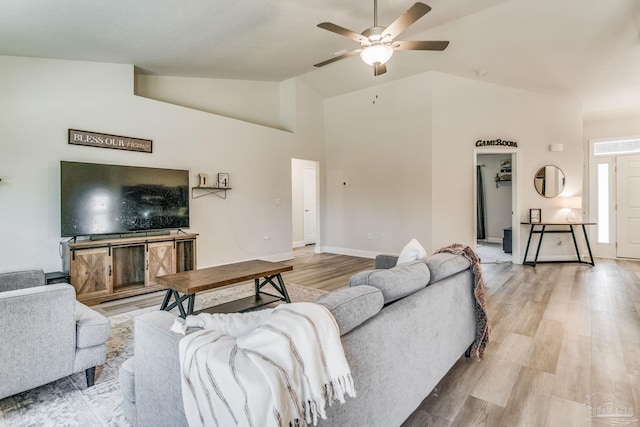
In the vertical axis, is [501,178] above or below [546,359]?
above

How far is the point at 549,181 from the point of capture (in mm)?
6047

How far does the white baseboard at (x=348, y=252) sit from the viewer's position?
6.82m

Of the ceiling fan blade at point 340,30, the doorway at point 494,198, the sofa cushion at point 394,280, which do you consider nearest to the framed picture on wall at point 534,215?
the doorway at point 494,198

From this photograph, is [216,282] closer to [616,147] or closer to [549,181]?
[549,181]

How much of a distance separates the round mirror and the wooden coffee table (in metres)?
5.27

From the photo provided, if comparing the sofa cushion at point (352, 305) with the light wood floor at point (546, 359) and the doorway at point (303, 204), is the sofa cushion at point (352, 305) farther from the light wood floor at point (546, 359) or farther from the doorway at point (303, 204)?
the doorway at point (303, 204)

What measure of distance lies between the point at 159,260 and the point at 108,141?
5.48 ft

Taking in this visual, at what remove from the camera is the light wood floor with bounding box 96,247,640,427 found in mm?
1839

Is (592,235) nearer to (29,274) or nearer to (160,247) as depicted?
(160,247)

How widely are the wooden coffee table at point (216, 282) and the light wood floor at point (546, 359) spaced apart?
1046mm

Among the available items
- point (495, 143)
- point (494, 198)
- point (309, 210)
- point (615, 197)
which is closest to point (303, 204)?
point (309, 210)

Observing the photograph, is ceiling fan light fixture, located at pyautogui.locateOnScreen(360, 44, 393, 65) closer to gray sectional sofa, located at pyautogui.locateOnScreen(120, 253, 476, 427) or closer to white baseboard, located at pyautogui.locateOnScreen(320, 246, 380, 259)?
gray sectional sofa, located at pyautogui.locateOnScreen(120, 253, 476, 427)

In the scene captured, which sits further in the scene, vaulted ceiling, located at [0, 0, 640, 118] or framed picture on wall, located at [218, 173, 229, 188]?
framed picture on wall, located at [218, 173, 229, 188]

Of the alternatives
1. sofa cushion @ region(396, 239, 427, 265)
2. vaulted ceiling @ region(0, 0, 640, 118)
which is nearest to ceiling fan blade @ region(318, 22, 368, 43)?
vaulted ceiling @ region(0, 0, 640, 118)
